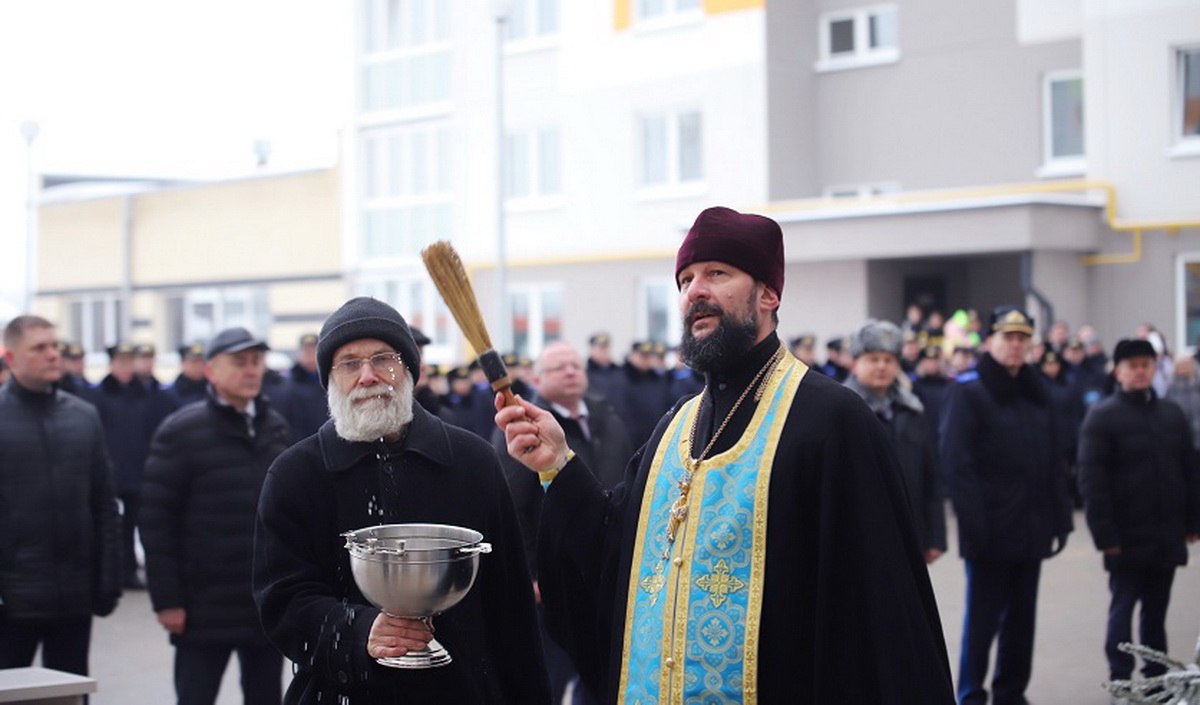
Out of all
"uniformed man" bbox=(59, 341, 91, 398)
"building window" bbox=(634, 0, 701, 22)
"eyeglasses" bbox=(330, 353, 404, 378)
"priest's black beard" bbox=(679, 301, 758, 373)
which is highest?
"building window" bbox=(634, 0, 701, 22)

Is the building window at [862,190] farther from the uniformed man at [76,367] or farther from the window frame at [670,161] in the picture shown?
the uniformed man at [76,367]

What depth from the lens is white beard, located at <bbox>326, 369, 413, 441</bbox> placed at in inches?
173

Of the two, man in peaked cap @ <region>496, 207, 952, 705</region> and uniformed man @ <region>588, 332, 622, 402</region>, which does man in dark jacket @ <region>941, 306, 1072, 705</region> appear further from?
uniformed man @ <region>588, 332, 622, 402</region>

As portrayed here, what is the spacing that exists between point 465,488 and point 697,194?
2344 cm

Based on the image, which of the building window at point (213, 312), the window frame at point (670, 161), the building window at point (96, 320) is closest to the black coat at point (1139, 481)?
the window frame at point (670, 161)

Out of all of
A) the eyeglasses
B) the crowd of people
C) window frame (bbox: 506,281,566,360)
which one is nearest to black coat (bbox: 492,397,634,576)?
the crowd of people

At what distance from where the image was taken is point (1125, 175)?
23.8 meters

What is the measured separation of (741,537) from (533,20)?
27.6 metres

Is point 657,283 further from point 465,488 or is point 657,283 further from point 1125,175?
point 465,488

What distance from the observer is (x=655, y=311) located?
28.5 metres

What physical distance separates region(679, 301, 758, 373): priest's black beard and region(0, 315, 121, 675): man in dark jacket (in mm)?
4451

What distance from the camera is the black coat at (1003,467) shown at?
27.5 feet

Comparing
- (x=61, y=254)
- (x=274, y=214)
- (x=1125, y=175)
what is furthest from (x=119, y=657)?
(x=61, y=254)

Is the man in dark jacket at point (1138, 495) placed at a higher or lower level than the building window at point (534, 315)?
lower
